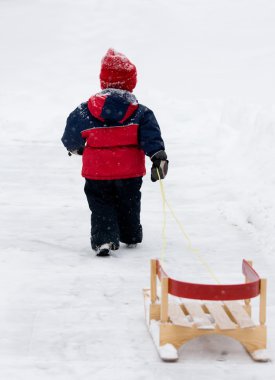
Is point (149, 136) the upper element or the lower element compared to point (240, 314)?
upper

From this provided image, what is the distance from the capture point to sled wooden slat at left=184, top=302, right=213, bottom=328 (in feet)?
13.1

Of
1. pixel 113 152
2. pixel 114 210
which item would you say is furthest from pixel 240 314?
pixel 114 210

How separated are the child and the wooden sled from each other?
A: 195cm

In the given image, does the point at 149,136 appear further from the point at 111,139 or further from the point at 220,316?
the point at 220,316

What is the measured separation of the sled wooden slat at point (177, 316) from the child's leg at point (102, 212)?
1.98 m

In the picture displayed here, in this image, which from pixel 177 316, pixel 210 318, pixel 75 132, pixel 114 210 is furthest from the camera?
pixel 114 210

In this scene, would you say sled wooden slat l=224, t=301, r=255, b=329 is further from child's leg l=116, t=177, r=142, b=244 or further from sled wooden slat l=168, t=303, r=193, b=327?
child's leg l=116, t=177, r=142, b=244

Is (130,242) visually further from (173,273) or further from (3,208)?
(3,208)

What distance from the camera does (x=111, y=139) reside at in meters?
6.08

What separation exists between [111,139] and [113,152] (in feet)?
0.34

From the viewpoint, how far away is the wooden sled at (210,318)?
376 cm

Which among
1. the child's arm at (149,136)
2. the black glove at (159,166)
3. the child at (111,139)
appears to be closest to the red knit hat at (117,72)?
the child at (111,139)

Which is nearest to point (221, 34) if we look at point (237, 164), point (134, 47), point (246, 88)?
point (134, 47)

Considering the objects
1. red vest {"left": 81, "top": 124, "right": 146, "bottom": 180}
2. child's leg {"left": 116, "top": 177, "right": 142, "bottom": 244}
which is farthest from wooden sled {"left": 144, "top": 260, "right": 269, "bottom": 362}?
child's leg {"left": 116, "top": 177, "right": 142, "bottom": 244}
